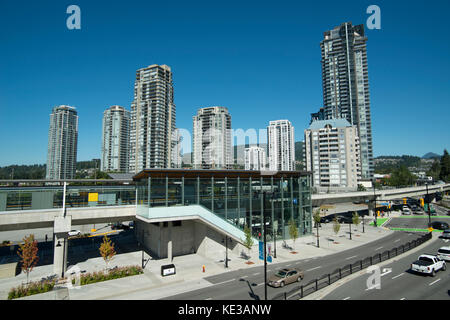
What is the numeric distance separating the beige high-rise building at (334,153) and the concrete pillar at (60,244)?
4186 inches

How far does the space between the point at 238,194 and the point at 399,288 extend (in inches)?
886

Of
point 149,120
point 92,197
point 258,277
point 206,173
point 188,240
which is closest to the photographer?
point 258,277

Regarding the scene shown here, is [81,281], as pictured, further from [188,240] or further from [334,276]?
[334,276]

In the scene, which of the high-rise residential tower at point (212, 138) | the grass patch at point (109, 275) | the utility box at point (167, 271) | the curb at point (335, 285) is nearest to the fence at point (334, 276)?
the curb at point (335, 285)

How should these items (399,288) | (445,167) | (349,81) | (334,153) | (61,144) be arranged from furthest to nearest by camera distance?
1. (61,144)
2. (349,81)
3. (445,167)
4. (334,153)
5. (399,288)

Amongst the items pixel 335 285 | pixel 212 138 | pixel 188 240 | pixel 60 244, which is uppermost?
pixel 212 138

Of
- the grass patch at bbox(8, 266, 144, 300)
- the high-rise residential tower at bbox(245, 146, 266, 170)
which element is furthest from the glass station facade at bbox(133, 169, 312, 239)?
the high-rise residential tower at bbox(245, 146, 266, 170)

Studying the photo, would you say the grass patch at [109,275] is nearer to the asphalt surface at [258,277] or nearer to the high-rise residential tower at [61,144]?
the asphalt surface at [258,277]

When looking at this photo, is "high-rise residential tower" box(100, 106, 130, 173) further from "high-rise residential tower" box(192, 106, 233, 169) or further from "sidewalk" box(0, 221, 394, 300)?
"sidewalk" box(0, 221, 394, 300)

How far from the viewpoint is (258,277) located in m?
27.1

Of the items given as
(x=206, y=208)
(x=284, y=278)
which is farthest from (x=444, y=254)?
(x=206, y=208)

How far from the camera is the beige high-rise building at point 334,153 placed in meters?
115

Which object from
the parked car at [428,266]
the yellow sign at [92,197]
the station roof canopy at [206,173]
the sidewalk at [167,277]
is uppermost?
the station roof canopy at [206,173]
